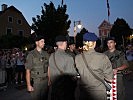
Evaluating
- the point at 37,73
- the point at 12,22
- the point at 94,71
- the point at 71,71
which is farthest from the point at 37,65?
the point at 12,22

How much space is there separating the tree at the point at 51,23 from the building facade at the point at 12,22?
20.1 metres

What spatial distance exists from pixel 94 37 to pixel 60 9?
4276 centimetres

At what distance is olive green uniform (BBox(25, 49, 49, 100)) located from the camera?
6434 millimetres

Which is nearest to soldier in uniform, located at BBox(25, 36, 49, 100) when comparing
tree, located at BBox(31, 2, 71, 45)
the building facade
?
tree, located at BBox(31, 2, 71, 45)

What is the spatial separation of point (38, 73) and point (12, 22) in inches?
2511

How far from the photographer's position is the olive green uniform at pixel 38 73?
6.43 m

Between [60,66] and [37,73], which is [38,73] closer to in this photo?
[37,73]

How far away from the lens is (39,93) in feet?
21.2

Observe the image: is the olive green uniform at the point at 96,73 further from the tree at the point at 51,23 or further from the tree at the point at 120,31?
the tree at the point at 120,31

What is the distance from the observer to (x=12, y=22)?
68.8 metres

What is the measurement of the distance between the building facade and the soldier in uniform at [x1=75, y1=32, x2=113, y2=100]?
6286cm

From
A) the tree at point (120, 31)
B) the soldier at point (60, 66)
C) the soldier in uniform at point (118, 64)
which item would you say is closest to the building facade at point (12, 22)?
the tree at point (120, 31)

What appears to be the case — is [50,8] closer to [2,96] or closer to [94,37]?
[2,96]

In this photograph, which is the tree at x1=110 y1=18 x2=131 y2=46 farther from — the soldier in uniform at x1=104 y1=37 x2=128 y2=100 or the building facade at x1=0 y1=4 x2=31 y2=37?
the soldier in uniform at x1=104 y1=37 x2=128 y2=100
